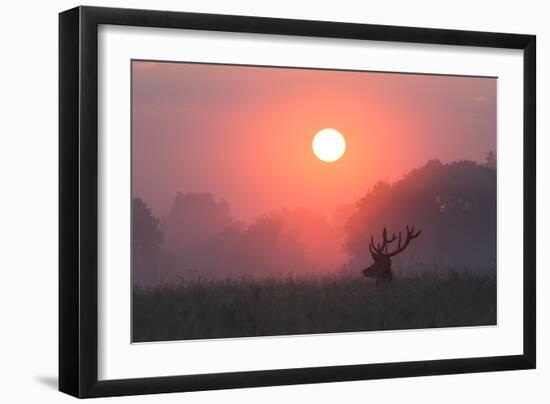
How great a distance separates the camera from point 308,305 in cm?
603

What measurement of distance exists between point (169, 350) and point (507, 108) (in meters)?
2.40

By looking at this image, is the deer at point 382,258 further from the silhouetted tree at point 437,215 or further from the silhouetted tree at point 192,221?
the silhouetted tree at point 192,221

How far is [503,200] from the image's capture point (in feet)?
21.3

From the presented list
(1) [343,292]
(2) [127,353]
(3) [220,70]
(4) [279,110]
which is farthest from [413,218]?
(2) [127,353]

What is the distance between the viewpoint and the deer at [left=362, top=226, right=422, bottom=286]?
6121mm

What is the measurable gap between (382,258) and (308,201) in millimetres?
515

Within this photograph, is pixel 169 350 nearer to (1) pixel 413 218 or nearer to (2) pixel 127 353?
(2) pixel 127 353

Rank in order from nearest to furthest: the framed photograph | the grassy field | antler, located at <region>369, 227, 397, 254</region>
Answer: the framed photograph < the grassy field < antler, located at <region>369, 227, 397, 254</region>

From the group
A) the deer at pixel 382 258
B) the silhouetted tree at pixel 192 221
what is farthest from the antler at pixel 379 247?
the silhouetted tree at pixel 192 221

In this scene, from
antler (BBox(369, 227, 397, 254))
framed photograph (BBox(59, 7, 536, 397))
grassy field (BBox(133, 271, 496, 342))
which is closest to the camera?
framed photograph (BBox(59, 7, 536, 397))

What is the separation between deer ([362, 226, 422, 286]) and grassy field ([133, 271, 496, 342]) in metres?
0.05

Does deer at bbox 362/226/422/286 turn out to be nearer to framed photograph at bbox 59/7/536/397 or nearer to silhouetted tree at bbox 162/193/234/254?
framed photograph at bbox 59/7/536/397

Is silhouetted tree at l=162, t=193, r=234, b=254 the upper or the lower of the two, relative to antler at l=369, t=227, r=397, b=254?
upper

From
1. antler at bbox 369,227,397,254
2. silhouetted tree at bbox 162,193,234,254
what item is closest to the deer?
antler at bbox 369,227,397,254
